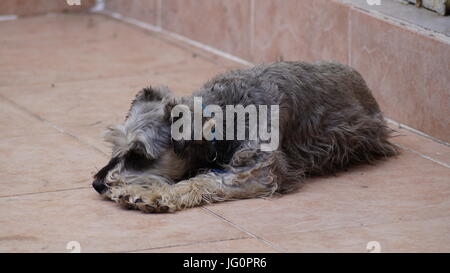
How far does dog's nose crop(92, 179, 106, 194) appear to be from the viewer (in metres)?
5.73

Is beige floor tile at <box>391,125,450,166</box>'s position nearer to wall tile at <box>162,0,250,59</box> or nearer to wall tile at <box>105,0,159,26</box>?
wall tile at <box>162,0,250,59</box>

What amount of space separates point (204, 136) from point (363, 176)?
4.36 feet

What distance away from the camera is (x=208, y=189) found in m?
5.78

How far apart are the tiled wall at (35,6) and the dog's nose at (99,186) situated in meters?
6.71

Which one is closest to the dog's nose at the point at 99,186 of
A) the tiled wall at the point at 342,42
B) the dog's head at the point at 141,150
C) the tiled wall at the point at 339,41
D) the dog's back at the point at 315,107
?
the dog's head at the point at 141,150

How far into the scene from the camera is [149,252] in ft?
16.1

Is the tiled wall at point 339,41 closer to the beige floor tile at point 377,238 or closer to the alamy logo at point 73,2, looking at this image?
the alamy logo at point 73,2

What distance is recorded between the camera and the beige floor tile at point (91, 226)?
5.05 metres

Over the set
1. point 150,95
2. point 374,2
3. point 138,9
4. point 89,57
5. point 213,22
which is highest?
point 374,2

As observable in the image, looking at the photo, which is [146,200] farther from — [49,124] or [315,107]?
[49,124]

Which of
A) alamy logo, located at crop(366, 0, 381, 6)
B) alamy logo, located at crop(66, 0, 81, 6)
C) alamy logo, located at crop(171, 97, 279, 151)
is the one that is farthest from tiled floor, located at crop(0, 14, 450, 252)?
alamy logo, located at crop(66, 0, 81, 6)

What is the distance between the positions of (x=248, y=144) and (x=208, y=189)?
0.40m

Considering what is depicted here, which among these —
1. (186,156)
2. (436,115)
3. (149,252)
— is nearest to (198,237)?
(149,252)

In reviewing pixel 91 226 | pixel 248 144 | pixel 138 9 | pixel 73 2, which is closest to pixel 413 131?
pixel 248 144
